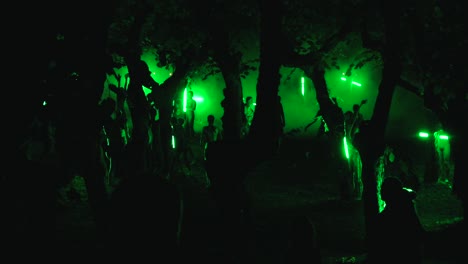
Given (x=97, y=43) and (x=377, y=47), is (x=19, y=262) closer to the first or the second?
(x=97, y=43)

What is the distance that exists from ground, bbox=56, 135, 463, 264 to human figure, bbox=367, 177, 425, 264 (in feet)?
10.5

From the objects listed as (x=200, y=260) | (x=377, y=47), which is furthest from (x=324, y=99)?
(x=200, y=260)

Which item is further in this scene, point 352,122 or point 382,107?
point 352,122

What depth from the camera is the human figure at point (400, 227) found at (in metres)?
5.17

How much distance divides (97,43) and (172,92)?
34.0ft

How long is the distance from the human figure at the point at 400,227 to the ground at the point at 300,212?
320 cm

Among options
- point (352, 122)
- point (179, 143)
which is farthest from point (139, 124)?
point (352, 122)

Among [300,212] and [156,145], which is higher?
[156,145]

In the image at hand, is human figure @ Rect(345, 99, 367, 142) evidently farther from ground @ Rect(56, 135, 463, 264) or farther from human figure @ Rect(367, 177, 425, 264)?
human figure @ Rect(367, 177, 425, 264)

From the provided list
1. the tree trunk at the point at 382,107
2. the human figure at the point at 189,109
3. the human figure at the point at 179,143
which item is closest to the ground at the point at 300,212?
the human figure at the point at 179,143

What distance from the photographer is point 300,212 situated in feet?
45.8

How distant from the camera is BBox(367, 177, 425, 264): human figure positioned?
17.0ft

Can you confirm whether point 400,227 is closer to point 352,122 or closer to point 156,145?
point 352,122

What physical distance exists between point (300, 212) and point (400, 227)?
8.90m
